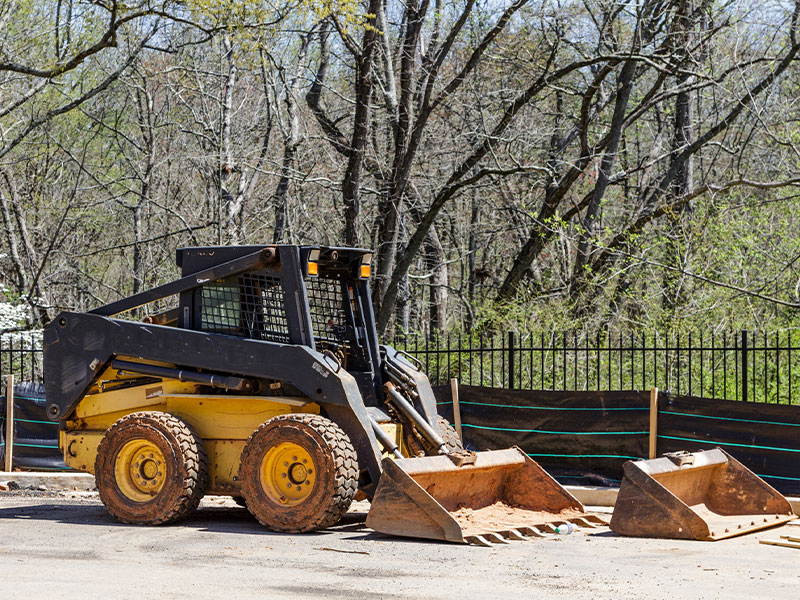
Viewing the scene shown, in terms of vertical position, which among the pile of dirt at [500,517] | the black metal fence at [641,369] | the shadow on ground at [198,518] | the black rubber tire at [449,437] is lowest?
the shadow on ground at [198,518]

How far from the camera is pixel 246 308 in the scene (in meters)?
9.69

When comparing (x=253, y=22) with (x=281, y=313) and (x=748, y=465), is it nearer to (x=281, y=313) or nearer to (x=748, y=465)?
(x=281, y=313)

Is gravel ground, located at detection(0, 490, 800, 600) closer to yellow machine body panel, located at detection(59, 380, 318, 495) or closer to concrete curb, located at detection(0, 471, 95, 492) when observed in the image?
yellow machine body panel, located at detection(59, 380, 318, 495)

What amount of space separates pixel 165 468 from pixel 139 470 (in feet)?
1.07

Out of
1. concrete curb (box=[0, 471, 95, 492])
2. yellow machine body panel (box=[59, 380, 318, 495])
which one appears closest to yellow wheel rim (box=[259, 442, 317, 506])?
yellow machine body panel (box=[59, 380, 318, 495])

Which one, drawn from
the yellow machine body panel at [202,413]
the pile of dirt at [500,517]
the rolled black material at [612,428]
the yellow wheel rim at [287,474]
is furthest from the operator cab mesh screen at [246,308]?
the rolled black material at [612,428]

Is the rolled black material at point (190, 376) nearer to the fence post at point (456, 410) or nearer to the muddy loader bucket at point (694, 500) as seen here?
the muddy loader bucket at point (694, 500)

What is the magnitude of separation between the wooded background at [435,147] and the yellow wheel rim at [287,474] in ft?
23.8

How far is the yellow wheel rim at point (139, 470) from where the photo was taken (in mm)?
9453

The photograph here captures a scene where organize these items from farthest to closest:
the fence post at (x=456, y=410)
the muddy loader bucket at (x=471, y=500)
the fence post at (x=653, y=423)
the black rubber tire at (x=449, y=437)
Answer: the fence post at (x=456, y=410), the fence post at (x=653, y=423), the black rubber tire at (x=449, y=437), the muddy loader bucket at (x=471, y=500)

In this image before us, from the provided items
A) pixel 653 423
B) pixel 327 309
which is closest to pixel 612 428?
pixel 653 423

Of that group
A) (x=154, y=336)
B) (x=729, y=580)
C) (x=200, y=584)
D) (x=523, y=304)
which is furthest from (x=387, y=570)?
(x=523, y=304)

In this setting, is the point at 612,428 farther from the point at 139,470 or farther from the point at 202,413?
the point at 139,470

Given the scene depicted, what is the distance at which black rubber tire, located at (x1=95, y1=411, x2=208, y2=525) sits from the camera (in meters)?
9.23
